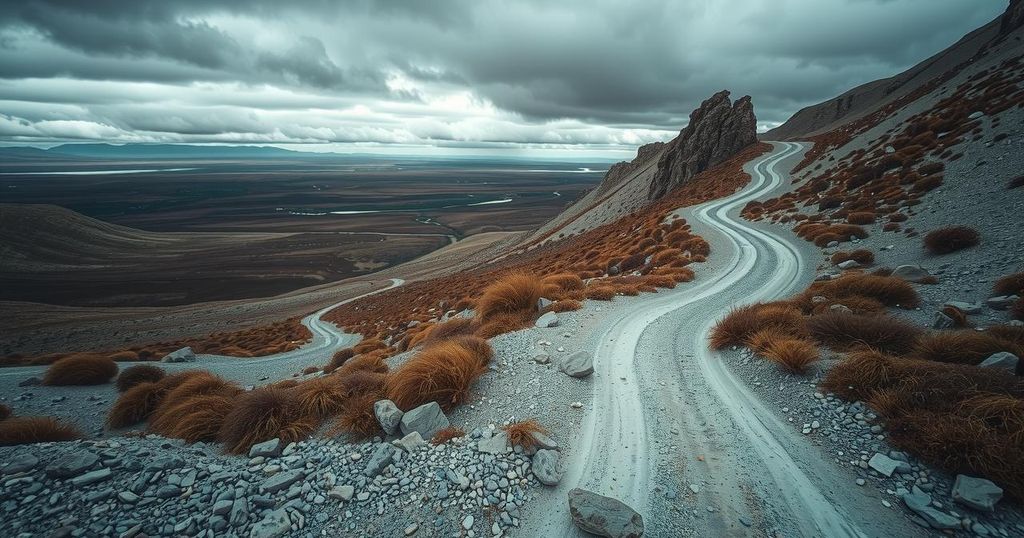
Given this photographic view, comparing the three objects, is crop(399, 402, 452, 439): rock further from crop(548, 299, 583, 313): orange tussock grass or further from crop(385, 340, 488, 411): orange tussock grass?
crop(548, 299, 583, 313): orange tussock grass

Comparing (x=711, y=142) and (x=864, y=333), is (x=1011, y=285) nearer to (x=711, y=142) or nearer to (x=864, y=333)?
(x=864, y=333)

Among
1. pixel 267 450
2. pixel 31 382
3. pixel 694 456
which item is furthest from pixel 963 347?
pixel 31 382

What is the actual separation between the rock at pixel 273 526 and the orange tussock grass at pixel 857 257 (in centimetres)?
1899

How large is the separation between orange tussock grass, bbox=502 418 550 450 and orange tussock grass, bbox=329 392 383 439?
2281 mm

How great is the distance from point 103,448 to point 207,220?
800 feet

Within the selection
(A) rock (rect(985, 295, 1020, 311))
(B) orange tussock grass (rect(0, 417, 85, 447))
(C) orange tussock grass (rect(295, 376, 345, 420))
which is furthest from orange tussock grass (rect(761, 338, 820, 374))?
(B) orange tussock grass (rect(0, 417, 85, 447))

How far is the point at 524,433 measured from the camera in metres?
5.11

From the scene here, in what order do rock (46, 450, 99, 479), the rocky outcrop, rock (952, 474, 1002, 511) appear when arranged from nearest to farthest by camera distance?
rock (952, 474, 1002, 511)
rock (46, 450, 99, 479)
the rocky outcrop

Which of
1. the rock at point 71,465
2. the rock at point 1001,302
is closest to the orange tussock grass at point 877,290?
the rock at point 1001,302

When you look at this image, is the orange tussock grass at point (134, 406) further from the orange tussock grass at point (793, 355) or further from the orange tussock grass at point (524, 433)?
the orange tussock grass at point (793, 355)

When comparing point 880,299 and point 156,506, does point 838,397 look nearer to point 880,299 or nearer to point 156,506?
point 880,299

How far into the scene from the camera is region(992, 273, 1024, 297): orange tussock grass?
8.39 metres

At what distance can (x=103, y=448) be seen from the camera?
198 inches

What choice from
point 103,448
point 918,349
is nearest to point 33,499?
point 103,448
